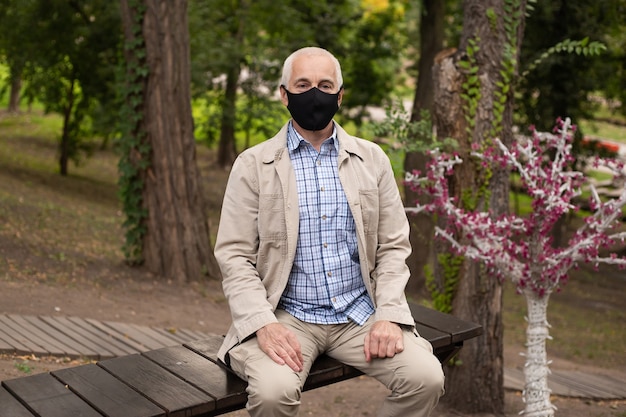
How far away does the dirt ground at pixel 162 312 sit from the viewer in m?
6.02

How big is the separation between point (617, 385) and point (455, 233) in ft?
8.52

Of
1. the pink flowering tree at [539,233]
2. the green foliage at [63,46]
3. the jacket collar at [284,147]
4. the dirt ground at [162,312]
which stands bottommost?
the dirt ground at [162,312]

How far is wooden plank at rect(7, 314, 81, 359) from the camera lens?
5867mm

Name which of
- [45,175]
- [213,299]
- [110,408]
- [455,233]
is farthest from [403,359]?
[45,175]

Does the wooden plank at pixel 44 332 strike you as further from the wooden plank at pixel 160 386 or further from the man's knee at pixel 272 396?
the man's knee at pixel 272 396

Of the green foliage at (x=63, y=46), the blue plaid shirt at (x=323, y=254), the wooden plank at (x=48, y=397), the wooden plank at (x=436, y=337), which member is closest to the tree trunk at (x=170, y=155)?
the wooden plank at (x=436, y=337)

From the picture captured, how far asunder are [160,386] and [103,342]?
2988 mm

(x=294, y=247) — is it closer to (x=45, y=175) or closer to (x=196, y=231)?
(x=196, y=231)

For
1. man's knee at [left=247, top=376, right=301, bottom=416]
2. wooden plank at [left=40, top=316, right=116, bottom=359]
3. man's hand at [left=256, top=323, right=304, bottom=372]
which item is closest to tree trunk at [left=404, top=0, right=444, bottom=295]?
wooden plank at [left=40, top=316, right=116, bottom=359]

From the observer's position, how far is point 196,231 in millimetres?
9500

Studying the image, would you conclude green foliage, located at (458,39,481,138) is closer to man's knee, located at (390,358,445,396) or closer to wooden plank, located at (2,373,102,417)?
man's knee, located at (390,358,445,396)

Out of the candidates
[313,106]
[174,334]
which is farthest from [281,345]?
[174,334]

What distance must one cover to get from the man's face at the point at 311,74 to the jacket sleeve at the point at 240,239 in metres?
0.39

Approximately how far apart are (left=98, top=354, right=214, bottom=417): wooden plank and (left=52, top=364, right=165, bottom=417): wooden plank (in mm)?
35
